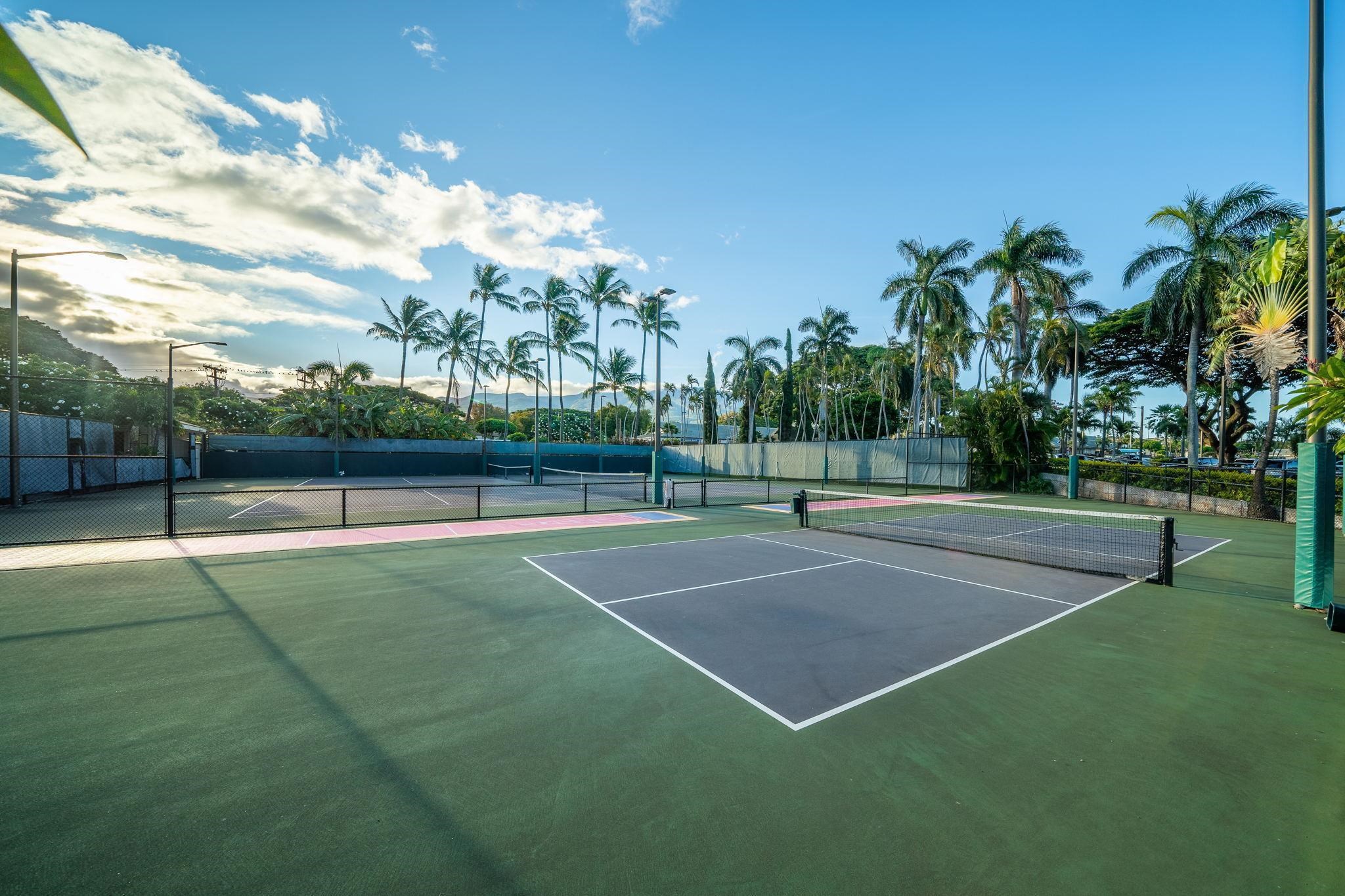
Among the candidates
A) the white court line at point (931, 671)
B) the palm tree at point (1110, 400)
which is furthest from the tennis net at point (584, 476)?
the palm tree at point (1110, 400)

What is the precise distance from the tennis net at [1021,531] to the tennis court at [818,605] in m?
0.37

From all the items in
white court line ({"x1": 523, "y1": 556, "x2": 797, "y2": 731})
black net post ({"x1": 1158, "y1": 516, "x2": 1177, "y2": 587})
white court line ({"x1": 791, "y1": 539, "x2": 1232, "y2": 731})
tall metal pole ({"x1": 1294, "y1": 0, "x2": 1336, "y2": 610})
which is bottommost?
white court line ({"x1": 523, "y1": 556, "x2": 797, "y2": 731})

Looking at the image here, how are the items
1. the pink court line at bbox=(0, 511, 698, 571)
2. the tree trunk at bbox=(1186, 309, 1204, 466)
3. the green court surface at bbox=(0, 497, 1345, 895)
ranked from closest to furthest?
the green court surface at bbox=(0, 497, 1345, 895) → the pink court line at bbox=(0, 511, 698, 571) → the tree trunk at bbox=(1186, 309, 1204, 466)

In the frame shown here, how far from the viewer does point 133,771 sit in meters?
3.80

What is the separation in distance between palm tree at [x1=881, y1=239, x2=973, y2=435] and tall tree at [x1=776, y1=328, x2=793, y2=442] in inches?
733

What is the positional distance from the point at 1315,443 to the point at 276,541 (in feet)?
61.9

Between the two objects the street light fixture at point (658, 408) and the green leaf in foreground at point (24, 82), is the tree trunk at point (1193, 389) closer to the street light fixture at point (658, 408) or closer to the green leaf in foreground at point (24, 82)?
the street light fixture at point (658, 408)

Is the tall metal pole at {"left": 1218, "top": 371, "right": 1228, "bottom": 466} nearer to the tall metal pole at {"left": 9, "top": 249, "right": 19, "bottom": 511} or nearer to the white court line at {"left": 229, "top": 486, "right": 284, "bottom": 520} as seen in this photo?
the white court line at {"left": 229, "top": 486, "right": 284, "bottom": 520}

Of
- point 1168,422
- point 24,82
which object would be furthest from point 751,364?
point 1168,422

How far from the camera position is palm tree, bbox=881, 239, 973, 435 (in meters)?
34.2

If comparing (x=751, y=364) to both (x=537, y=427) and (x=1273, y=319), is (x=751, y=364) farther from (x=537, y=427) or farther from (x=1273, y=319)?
(x=1273, y=319)

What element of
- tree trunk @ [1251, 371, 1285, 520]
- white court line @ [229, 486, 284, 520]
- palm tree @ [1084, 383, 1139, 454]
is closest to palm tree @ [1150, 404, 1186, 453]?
palm tree @ [1084, 383, 1139, 454]

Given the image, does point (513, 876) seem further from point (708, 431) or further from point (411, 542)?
point (708, 431)

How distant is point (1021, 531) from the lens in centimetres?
1556
